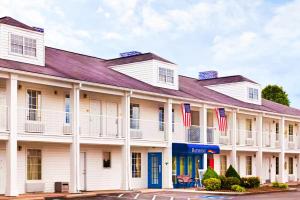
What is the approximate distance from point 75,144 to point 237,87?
70.0 ft

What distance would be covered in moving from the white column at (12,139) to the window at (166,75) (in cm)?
1380

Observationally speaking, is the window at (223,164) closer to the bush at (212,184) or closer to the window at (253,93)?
the window at (253,93)

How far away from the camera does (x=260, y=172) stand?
148 feet

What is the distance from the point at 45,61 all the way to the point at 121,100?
5027 mm

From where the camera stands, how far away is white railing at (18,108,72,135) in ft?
92.7

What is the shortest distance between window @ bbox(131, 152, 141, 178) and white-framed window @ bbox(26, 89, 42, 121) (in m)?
8.30

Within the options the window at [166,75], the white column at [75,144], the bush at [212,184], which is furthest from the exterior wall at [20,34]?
the bush at [212,184]

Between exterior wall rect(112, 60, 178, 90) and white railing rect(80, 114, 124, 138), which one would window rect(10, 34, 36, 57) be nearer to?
white railing rect(80, 114, 124, 138)

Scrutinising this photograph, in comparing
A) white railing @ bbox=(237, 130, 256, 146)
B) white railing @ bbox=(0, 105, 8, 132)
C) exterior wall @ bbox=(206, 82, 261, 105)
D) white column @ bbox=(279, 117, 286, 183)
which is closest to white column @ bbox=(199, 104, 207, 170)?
white railing @ bbox=(237, 130, 256, 146)

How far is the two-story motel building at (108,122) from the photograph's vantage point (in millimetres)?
28219

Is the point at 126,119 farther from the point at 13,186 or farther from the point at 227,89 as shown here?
the point at 227,89

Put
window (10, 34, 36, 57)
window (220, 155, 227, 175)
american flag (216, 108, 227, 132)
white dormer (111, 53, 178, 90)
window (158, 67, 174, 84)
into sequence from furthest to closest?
window (220, 155, 227, 175) < american flag (216, 108, 227, 132) < window (158, 67, 174, 84) < white dormer (111, 53, 178, 90) < window (10, 34, 36, 57)

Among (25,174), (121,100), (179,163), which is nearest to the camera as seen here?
(25,174)

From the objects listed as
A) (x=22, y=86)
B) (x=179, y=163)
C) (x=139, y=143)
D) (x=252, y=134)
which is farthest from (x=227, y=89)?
(x=22, y=86)
